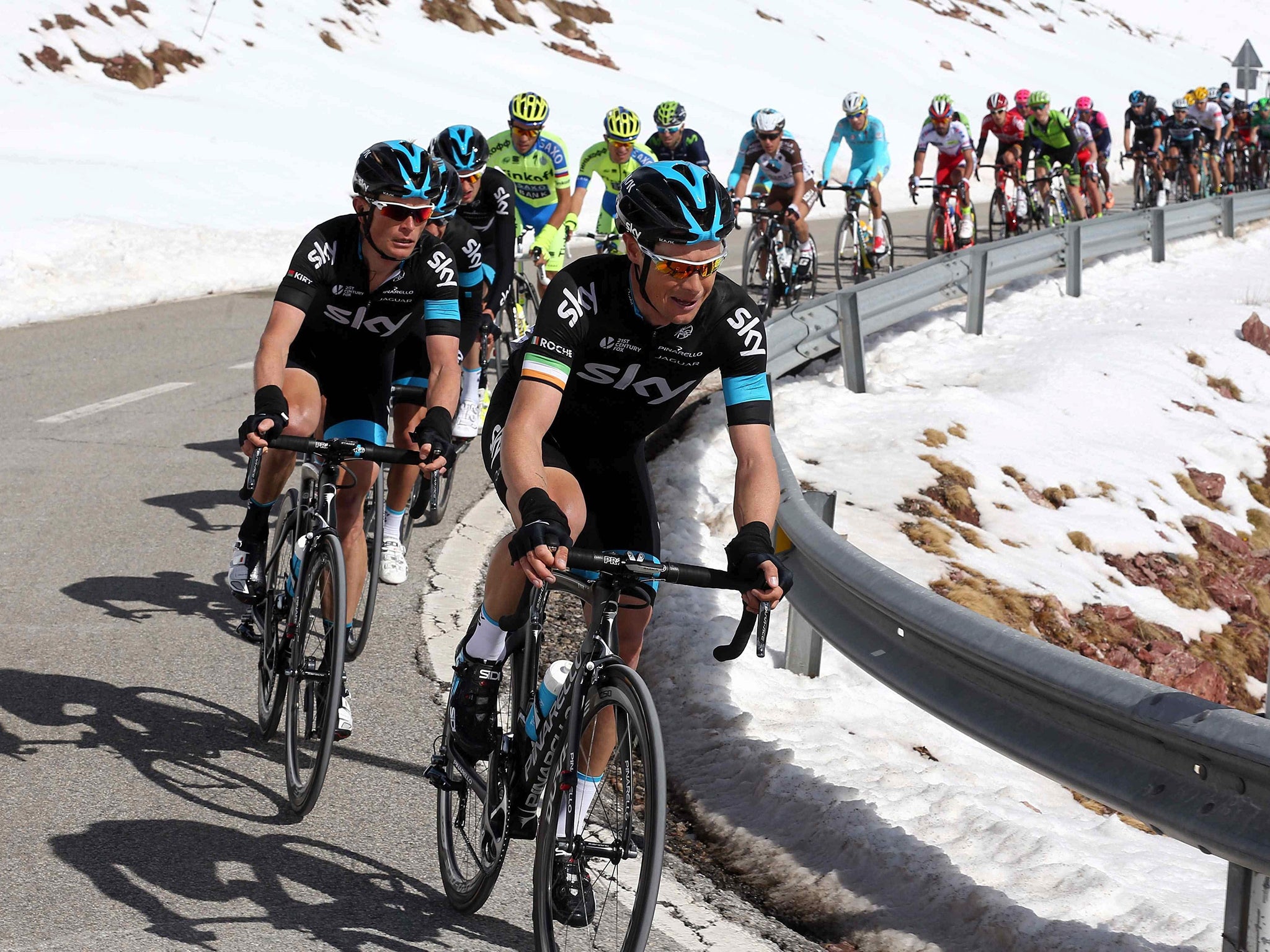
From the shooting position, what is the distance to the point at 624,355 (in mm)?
4094

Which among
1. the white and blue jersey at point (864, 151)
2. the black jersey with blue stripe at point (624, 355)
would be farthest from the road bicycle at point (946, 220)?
the black jersey with blue stripe at point (624, 355)

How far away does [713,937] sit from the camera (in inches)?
159

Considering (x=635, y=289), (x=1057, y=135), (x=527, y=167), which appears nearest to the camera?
(x=635, y=289)

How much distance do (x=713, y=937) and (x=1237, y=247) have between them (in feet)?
58.2

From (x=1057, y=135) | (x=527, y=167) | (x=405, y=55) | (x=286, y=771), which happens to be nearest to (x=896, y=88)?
(x=405, y=55)

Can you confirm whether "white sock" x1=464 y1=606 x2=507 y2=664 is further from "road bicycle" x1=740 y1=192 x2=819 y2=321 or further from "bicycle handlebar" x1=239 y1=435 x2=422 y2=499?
"road bicycle" x1=740 y1=192 x2=819 y2=321

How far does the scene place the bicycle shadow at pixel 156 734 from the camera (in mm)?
4871

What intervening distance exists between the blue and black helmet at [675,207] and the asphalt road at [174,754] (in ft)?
6.30

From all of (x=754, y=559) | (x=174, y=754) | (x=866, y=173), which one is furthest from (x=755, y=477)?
(x=866, y=173)

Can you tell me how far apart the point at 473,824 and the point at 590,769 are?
2.35 feet

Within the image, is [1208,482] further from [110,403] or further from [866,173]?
[110,403]

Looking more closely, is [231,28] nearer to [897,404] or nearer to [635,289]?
[897,404]

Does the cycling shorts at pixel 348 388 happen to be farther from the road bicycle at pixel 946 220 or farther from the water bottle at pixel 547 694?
the road bicycle at pixel 946 220

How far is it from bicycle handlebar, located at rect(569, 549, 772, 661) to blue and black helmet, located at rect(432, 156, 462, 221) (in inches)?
90.8
